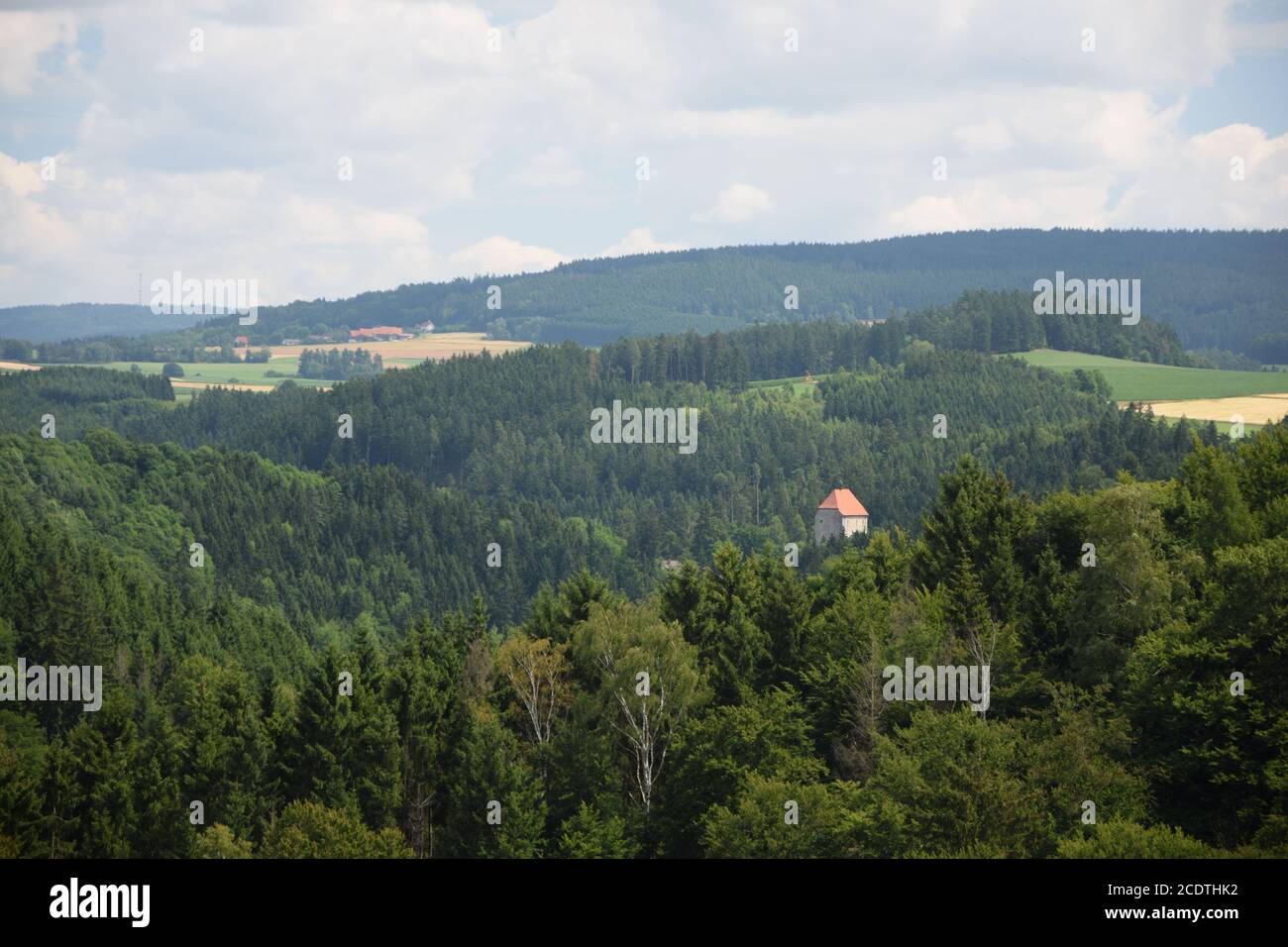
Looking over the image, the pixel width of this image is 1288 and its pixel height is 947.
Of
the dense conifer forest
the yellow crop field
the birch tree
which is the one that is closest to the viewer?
the dense conifer forest

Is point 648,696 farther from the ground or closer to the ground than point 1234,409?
closer to the ground

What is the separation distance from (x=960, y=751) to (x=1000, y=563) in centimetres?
1686

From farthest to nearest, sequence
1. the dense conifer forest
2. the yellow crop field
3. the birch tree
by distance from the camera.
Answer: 1. the yellow crop field
2. the birch tree
3. the dense conifer forest
